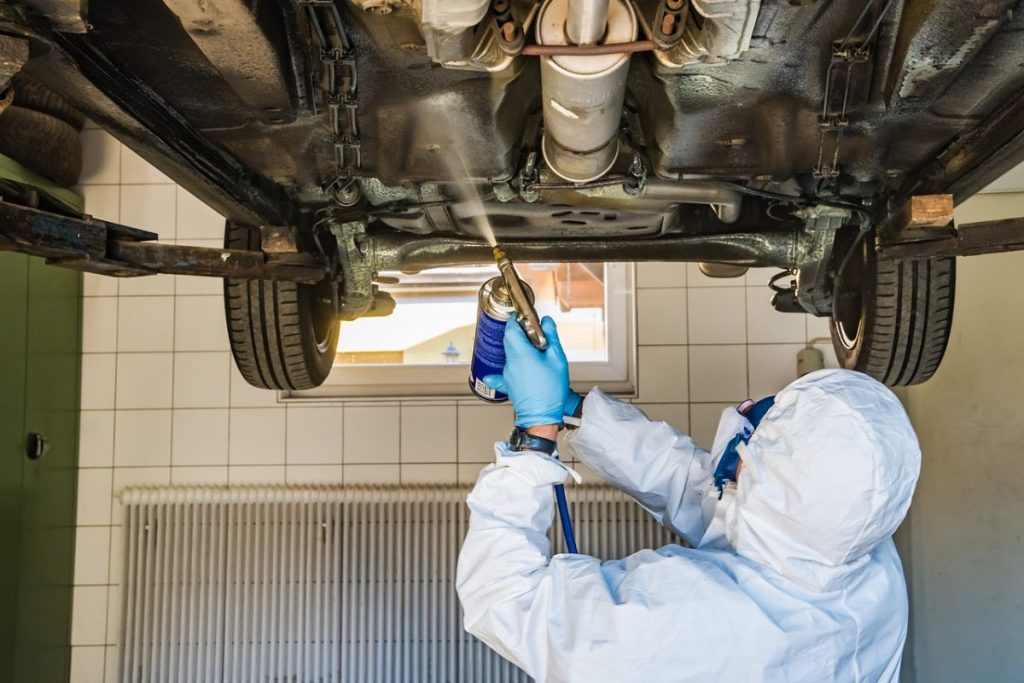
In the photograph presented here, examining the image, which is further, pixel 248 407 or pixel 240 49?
pixel 248 407

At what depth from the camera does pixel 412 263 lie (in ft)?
6.24

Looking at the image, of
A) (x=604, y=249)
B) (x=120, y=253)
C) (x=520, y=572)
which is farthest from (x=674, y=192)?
(x=120, y=253)

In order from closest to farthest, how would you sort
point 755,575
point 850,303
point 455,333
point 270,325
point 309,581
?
point 755,575, point 270,325, point 850,303, point 309,581, point 455,333

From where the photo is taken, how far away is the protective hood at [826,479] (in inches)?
42.0

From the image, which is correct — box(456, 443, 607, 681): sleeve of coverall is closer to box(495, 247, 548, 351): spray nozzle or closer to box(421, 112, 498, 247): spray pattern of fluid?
box(495, 247, 548, 351): spray nozzle

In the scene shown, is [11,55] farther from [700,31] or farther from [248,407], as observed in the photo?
[248,407]

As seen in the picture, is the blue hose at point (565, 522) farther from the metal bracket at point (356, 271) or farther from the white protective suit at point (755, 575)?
the metal bracket at point (356, 271)

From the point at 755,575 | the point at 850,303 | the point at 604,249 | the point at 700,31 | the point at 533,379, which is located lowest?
the point at 755,575

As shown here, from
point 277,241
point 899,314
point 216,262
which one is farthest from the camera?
point 899,314

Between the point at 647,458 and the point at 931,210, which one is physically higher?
the point at 931,210

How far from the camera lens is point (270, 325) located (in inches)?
73.0

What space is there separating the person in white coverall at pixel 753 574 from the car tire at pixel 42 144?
2442 millimetres

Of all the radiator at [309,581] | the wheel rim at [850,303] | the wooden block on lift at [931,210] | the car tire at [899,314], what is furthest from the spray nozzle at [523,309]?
the radiator at [309,581]

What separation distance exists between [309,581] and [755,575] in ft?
7.18
